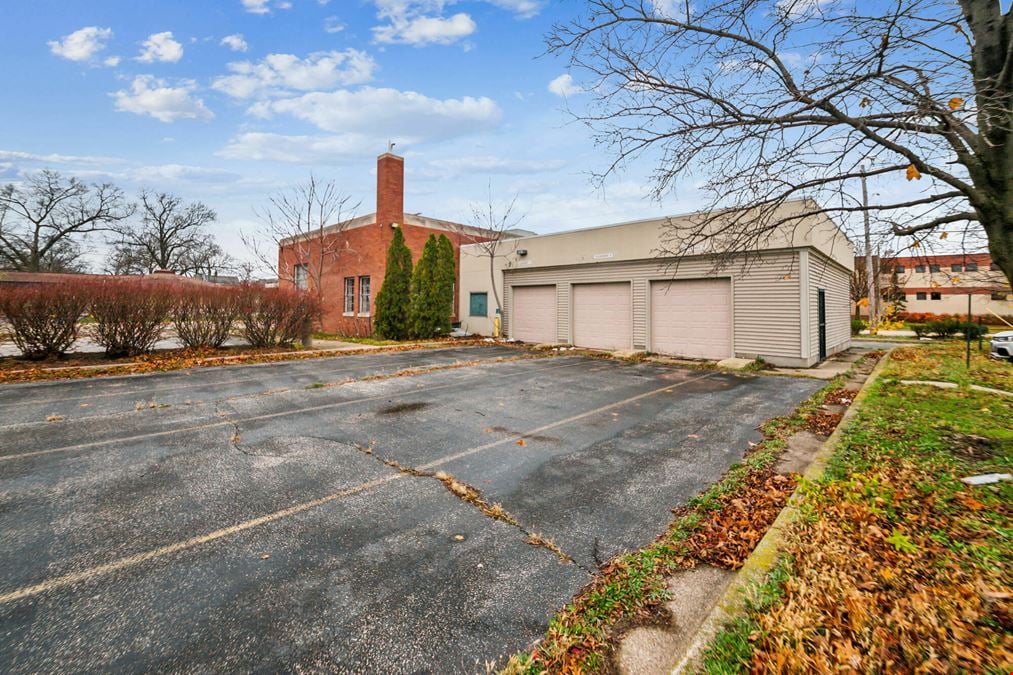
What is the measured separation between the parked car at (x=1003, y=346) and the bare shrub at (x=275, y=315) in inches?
851

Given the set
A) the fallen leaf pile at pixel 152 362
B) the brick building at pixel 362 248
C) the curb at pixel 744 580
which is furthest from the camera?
the brick building at pixel 362 248

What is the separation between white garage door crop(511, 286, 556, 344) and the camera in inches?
691

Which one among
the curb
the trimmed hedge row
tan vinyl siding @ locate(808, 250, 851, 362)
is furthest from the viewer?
tan vinyl siding @ locate(808, 250, 851, 362)

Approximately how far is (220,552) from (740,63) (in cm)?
657

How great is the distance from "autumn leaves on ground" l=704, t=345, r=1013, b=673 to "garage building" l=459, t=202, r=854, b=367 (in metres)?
6.02

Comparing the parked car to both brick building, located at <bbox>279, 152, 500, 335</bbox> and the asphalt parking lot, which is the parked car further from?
brick building, located at <bbox>279, 152, 500, 335</bbox>

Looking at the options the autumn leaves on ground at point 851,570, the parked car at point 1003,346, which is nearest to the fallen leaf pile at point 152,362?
the autumn leaves on ground at point 851,570

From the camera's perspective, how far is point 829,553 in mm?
2521

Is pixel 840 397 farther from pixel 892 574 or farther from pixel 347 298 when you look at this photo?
pixel 347 298

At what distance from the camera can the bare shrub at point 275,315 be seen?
46.1 ft

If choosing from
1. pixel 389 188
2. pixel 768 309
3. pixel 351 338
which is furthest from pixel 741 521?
Result: pixel 389 188

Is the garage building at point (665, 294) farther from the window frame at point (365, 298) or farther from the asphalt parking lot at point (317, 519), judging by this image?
the asphalt parking lot at point (317, 519)

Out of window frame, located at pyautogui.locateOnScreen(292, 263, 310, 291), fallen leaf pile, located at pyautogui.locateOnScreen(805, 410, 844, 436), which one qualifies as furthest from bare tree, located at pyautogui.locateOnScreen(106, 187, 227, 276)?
fallen leaf pile, located at pyautogui.locateOnScreen(805, 410, 844, 436)

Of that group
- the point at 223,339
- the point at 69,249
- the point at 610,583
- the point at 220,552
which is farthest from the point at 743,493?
the point at 69,249
